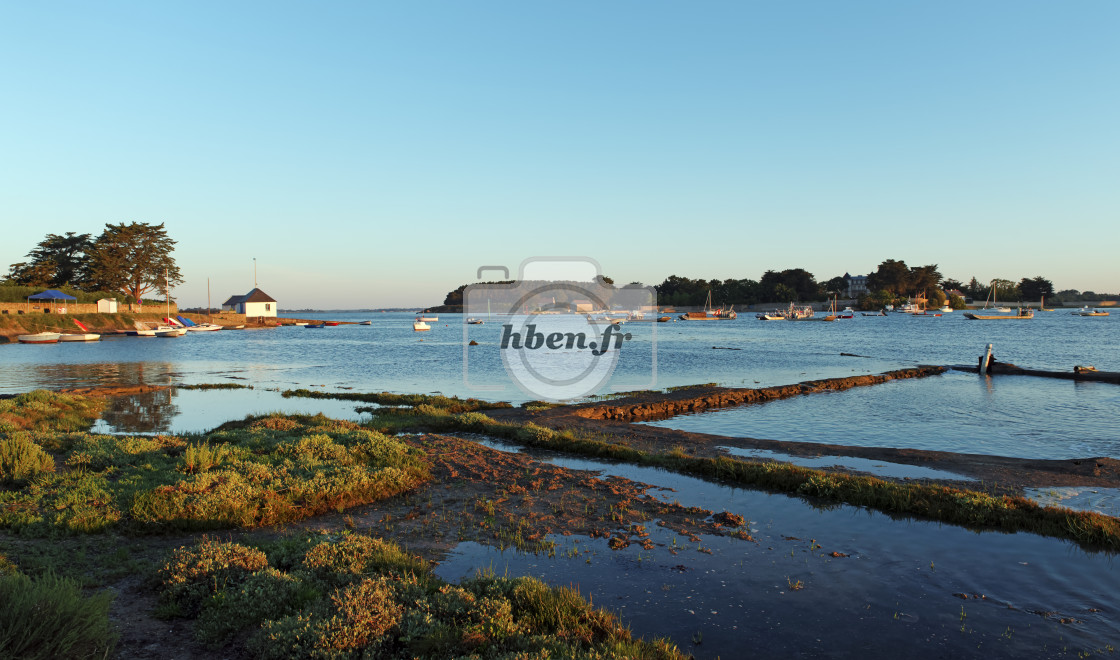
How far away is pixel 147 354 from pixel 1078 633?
82283 mm

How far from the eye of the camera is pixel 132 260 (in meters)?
118

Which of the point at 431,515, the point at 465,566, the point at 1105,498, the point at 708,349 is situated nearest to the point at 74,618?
the point at 465,566

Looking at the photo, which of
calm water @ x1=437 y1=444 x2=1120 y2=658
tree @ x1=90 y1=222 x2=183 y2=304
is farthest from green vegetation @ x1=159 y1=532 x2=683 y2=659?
tree @ x1=90 y1=222 x2=183 y2=304

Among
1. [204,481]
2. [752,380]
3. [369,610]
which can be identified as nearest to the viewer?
[369,610]

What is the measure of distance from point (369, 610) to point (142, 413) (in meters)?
30.2

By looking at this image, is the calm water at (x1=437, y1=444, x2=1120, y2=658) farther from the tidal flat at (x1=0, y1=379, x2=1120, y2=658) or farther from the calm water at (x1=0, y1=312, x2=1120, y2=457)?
the calm water at (x1=0, y1=312, x2=1120, y2=457)

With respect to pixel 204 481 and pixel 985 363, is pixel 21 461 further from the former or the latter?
pixel 985 363

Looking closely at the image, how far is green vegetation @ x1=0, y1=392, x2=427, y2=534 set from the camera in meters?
11.5

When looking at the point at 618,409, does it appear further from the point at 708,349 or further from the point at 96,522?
the point at 708,349

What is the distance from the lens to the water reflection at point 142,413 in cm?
2653

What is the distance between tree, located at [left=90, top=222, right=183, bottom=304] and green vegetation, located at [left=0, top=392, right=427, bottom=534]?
122411 mm

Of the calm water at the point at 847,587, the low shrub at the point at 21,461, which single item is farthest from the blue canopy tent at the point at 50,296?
the calm water at the point at 847,587

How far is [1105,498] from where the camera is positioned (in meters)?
15.7

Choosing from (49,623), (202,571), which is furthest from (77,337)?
(49,623)
